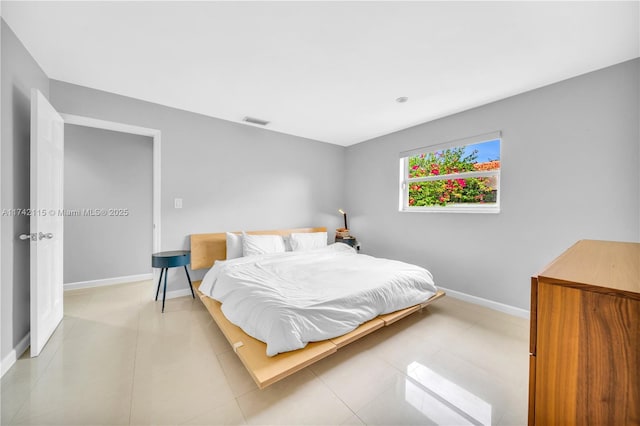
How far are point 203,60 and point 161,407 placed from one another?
102 inches

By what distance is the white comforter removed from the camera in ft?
5.63

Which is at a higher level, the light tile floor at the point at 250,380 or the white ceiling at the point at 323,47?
the white ceiling at the point at 323,47

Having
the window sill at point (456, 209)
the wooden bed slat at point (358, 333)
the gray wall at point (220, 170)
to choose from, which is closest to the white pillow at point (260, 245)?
the gray wall at point (220, 170)

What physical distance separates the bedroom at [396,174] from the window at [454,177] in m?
0.12

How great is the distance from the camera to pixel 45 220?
202 centimetres

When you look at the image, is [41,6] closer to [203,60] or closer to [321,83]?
[203,60]

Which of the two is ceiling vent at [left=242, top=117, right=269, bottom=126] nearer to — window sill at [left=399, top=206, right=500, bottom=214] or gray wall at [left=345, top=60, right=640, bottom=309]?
gray wall at [left=345, top=60, right=640, bottom=309]

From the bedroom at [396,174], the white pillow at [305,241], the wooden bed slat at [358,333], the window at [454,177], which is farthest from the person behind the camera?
the white pillow at [305,241]

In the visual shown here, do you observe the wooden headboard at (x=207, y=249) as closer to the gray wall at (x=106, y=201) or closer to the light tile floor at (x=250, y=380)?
the light tile floor at (x=250, y=380)

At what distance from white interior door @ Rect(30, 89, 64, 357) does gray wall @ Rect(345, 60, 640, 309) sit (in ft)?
13.2

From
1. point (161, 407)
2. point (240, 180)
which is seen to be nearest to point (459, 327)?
point (161, 407)

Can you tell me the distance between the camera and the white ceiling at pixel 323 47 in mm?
1598

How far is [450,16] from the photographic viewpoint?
1.62m

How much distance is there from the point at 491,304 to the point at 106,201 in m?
5.42
